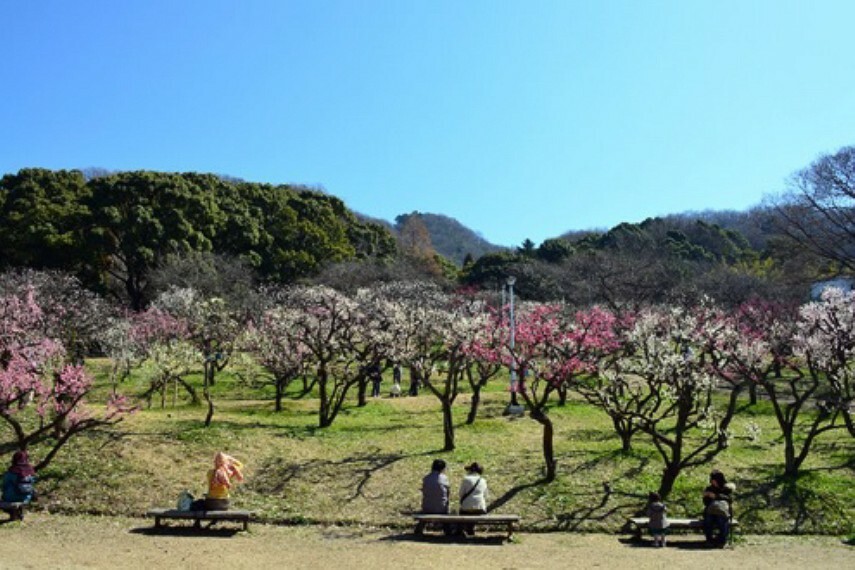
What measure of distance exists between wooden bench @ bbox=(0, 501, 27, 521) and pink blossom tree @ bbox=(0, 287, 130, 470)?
6.78ft

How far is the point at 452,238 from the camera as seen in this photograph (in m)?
146

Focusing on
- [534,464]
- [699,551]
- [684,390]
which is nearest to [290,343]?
[534,464]

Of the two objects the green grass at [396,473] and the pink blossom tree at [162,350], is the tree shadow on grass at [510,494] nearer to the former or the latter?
the green grass at [396,473]

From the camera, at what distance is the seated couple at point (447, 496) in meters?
12.9

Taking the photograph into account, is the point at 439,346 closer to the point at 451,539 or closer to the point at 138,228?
the point at 451,539

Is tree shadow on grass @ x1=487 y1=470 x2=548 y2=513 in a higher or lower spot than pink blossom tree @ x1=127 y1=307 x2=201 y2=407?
lower

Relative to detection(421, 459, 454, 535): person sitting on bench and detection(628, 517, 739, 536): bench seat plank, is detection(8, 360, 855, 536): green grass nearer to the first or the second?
detection(628, 517, 739, 536): bench seat plank

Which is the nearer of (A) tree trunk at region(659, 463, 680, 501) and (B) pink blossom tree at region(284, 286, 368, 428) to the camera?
(A) tree trunk at region(659, 463, 680, 501)

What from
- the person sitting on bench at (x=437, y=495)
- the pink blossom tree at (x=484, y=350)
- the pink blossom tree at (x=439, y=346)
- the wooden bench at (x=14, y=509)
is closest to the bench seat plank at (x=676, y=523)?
the person sitting on bench at (x=437, y=495)

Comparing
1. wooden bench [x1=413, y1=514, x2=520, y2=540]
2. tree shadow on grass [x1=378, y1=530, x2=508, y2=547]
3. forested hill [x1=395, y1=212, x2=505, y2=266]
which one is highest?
forested hill [x1=395, y1=212, x2=505, y2=266]

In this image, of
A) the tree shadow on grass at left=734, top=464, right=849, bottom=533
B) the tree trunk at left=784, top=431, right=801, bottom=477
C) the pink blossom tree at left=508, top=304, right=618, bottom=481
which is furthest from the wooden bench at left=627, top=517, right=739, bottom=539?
the tree trunk at left=784, top=431, right=801, bottom=477

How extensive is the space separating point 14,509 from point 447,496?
7713 mm

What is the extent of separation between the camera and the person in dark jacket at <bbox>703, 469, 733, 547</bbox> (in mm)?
12547

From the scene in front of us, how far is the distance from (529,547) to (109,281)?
4397 centimetres
